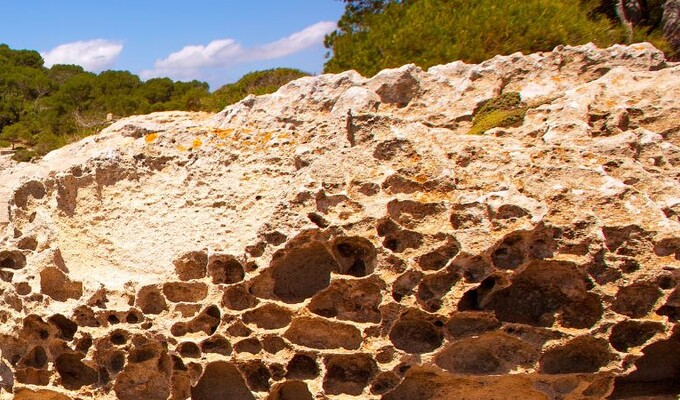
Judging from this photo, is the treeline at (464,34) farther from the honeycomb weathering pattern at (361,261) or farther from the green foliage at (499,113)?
the honeycomb weathering pattern at (361,261)

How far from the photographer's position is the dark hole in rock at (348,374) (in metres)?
4.92

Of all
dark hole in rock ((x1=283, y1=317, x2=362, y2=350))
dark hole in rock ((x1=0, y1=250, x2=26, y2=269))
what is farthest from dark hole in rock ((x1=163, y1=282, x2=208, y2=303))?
dark hole in rock ((x1=0, y1=250, x2=26, y2=269))

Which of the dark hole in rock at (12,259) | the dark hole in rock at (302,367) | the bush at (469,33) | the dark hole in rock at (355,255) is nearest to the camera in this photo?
the dark hole in rock at (355,255)

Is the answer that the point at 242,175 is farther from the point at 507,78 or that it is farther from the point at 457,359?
the point at 507,78

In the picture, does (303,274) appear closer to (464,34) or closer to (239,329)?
(239,329)

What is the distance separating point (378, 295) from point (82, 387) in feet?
9.28

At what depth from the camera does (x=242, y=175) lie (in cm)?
570

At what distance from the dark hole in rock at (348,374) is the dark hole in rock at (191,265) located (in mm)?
1337

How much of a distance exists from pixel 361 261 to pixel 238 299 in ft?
3.52

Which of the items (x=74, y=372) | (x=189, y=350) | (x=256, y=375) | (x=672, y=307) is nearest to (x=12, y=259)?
(x=74, y=372)

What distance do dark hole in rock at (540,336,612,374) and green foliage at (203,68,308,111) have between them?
12098 millimetres

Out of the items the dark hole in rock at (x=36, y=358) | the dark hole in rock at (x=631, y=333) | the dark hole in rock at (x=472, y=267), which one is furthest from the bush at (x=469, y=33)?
the dark hole in rock at (x=36, y=358)

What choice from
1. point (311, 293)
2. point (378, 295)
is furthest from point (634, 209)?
point (311, 293)

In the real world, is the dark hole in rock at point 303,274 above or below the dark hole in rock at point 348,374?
above
